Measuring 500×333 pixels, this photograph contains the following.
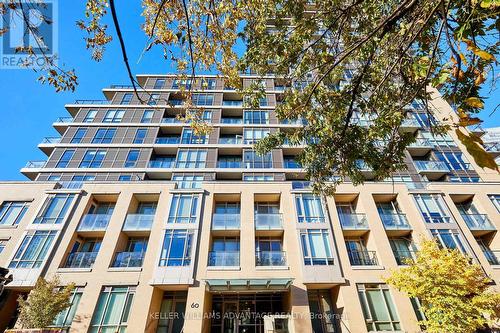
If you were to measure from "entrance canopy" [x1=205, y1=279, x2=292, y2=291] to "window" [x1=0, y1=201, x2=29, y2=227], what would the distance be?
46.4ft

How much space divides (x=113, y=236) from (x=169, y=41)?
14722mm

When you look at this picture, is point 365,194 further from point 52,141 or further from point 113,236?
point 52,141

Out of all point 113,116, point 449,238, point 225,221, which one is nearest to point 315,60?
point 225,221

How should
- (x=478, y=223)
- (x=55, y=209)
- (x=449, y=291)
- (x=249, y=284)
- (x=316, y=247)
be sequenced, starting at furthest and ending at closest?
(x=478, y=223) → (x=55, y=209) → (x=316, y=247) → (x=249, y=284) → (x=449, y=291)

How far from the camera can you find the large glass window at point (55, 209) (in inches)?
639

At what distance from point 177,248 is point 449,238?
1750cm

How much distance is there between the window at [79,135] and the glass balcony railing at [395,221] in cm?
3024

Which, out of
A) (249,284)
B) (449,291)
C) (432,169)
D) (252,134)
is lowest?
(449,291)

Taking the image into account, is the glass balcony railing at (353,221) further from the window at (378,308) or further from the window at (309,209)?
the window at (378,308)

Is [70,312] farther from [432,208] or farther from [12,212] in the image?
[432,208]

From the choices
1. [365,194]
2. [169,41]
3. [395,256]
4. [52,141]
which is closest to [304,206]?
[365,194]

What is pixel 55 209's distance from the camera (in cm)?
1675

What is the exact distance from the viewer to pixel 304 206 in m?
17.3

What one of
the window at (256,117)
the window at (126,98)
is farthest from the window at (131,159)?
the window at (256,117)
